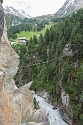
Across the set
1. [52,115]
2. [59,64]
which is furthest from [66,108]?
[59,64]

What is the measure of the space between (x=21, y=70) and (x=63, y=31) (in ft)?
89.6

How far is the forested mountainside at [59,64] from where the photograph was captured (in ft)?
231

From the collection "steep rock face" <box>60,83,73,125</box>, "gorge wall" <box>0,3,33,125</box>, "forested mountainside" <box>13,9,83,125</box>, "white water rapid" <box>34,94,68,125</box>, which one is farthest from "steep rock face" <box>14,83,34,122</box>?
"steep rock face" <box>60,83,73,125</box>

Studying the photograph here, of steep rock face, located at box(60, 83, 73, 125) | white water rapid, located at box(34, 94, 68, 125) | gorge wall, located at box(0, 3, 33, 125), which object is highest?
gorge wall, located at box(0, 3, 33, 125)

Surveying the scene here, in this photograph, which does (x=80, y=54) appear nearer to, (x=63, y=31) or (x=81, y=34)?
(x=81, y=34)

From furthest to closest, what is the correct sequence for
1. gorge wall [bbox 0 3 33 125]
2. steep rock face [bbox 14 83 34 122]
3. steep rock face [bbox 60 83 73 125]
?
steep rock face [bbox 60 83 73 125]
steep rock face [bbox 14 83 34 122]
gorge wall [bbox 0 3 33 125]

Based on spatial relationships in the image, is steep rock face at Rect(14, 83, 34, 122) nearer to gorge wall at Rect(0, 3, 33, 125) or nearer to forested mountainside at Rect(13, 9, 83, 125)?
gorge wall at Rect(0, 3, 33, 125)

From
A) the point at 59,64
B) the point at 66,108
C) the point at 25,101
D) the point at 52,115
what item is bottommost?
the point at 52,115

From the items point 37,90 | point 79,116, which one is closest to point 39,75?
point 37,90

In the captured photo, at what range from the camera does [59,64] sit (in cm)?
9281

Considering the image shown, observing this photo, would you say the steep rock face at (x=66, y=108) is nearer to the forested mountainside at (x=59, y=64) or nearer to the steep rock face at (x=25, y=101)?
the forested mountainside at (x=59, y=64)

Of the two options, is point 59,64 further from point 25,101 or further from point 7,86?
point 7,86

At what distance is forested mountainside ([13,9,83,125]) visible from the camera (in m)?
70.5

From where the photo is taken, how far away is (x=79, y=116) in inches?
2559
